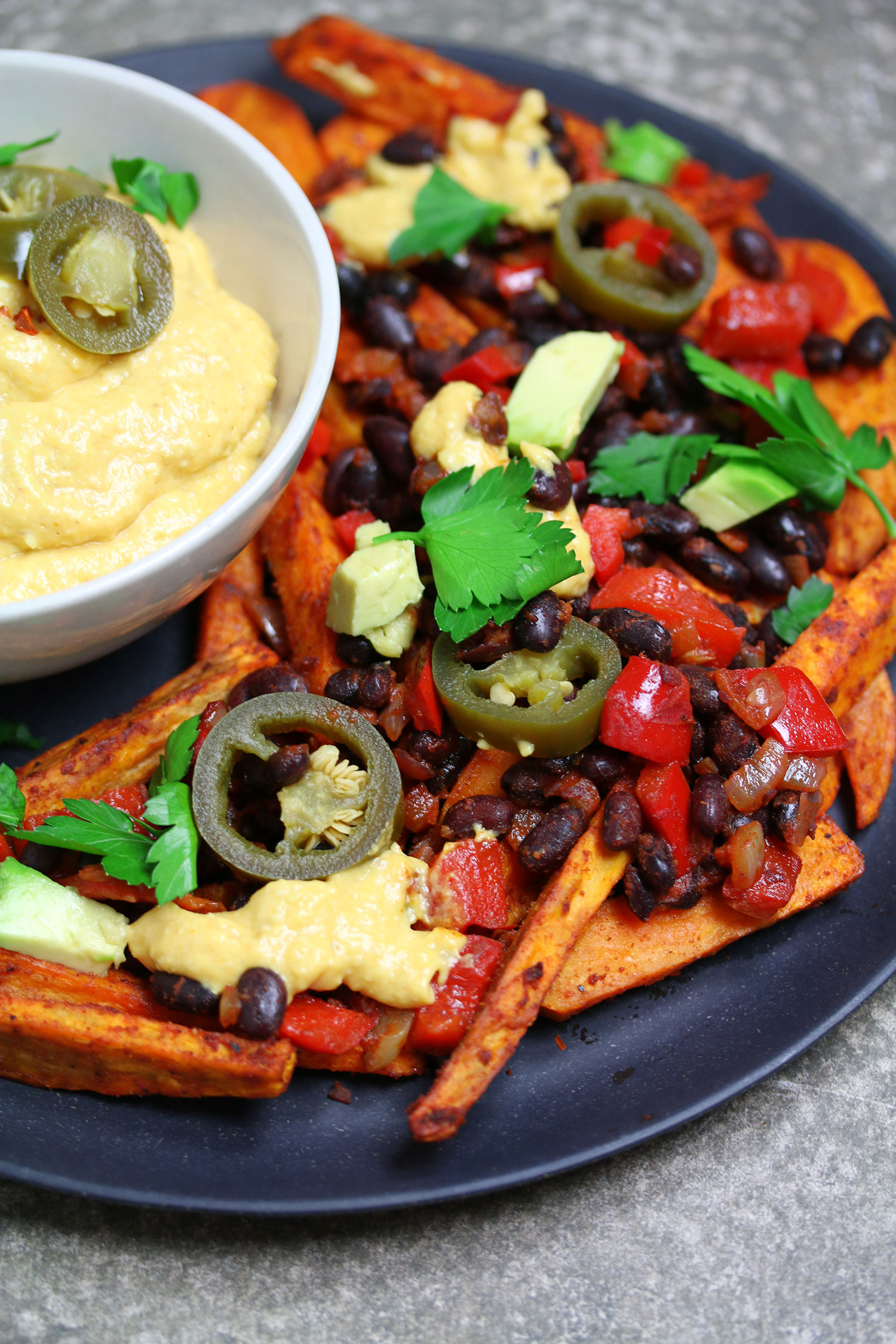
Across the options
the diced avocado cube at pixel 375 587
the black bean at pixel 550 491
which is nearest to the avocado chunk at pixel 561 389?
the black bean at pixel 550 491

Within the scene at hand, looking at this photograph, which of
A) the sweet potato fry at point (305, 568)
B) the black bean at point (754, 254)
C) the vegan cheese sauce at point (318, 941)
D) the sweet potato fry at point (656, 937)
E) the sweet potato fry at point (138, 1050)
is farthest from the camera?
the black bean at point (754, 254)

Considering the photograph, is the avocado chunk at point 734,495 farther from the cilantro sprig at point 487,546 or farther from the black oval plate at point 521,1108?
the black oval plate at point 521,1108

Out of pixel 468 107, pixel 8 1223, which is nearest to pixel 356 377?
pixel 468 107

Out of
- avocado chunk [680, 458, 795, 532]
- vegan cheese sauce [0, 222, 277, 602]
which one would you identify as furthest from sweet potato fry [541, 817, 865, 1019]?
vegan cheese sauce [0, 222, 277, 602]

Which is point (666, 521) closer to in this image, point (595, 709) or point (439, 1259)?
point (595, 709)

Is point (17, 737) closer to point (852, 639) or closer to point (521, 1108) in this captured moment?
point (521, 1108)

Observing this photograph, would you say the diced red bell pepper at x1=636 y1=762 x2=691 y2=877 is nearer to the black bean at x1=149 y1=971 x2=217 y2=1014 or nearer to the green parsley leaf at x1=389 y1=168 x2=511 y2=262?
the black bean at x1=149 y1=971 x2=217 y2=1014

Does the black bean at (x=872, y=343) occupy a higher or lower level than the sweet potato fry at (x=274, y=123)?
higher
